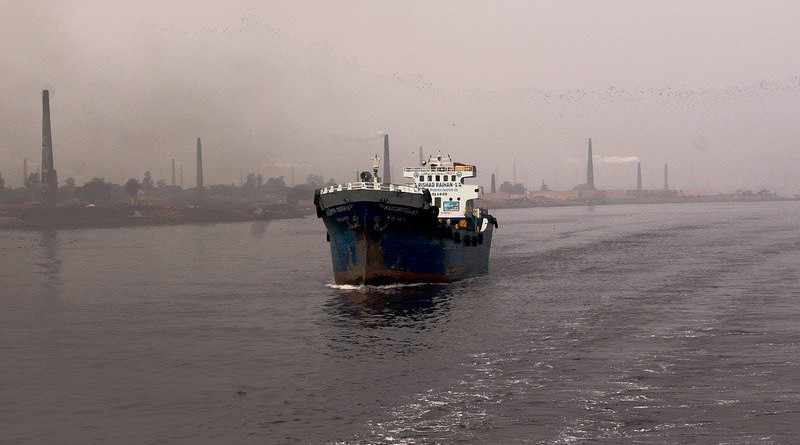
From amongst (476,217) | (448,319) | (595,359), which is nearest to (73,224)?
(476,217)

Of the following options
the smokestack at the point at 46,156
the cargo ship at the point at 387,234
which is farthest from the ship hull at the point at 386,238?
the smokestack at the point at 46,156

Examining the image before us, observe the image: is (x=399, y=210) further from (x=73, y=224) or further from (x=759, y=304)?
(x=73, y=224)

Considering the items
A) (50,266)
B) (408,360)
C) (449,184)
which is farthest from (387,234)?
(50,266)

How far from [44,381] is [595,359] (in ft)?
66.8

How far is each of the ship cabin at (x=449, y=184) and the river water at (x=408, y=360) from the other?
605cm

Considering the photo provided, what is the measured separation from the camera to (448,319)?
41.1m

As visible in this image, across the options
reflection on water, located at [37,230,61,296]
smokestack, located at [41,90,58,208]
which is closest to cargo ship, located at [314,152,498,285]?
reflection on water, located at [37,230,61,296]

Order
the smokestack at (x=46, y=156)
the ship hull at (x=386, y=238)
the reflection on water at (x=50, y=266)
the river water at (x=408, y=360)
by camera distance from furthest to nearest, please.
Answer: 1. the smokestack at (x=46, y=156)
2. the reflection on water at (x=50, y=266)
3. the ship hull at (x=386, y=238)
4. the river water at (x=408, y=360)

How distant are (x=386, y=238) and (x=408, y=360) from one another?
20.1 metres

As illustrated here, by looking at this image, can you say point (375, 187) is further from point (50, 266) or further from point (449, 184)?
point (50, 266)

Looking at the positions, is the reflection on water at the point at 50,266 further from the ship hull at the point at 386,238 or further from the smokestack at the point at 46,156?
the smokestack at the point at 46,156

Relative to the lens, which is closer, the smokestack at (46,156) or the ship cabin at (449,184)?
the ship cabin at (449,184)

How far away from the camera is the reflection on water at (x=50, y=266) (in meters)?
59.7

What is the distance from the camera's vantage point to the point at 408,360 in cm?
3119
